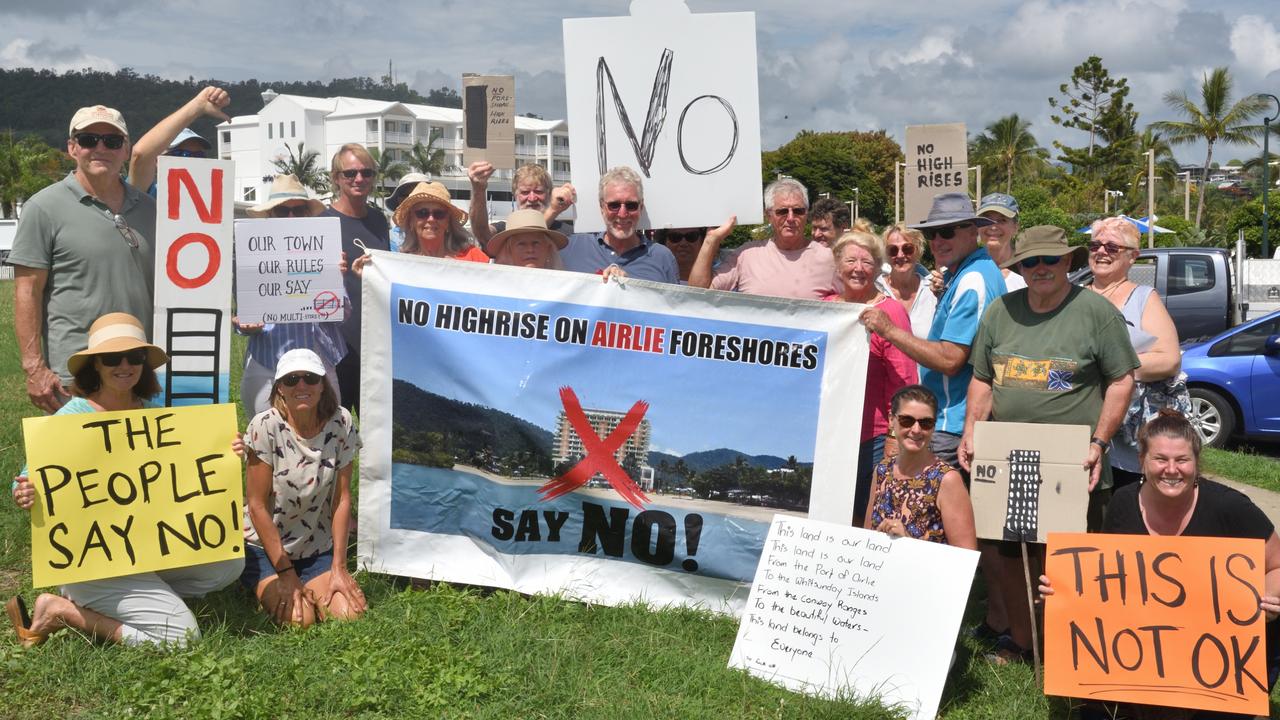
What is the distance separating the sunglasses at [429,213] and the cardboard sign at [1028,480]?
3.17 m

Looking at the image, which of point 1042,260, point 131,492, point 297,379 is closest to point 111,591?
point 131,492

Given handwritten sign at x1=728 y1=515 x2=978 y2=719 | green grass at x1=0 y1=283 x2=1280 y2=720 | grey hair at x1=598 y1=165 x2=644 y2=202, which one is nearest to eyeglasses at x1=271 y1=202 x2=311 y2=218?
grey hair at x1=598 y1=165 x2=644 y2=202

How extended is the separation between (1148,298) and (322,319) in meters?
4.34

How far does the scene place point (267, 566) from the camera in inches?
213

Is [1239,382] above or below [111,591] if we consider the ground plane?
above

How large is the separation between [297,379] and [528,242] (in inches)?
57.6

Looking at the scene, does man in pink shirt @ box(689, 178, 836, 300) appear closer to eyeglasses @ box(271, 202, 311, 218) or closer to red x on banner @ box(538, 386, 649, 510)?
red x on banner @ box(538, 386, 649, 510)

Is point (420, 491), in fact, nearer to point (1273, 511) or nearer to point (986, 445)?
point (986, 445)

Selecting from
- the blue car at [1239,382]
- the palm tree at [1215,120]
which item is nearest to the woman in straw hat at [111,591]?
the blue car at [1239,382]

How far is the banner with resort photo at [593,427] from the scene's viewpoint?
5395 millimetres

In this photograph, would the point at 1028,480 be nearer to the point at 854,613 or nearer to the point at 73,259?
the point at 854,613

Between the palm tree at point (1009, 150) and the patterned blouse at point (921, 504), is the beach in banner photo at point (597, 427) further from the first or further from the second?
the palm tree at point (1009, 150)

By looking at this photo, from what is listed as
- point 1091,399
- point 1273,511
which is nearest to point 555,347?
point 1091,399

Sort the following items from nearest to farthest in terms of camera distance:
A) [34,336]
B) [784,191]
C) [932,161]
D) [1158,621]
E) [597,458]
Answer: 1. [1158,621]
2. [34,336]
3. [597,458]
4. [784,191]
5. [932,161]
